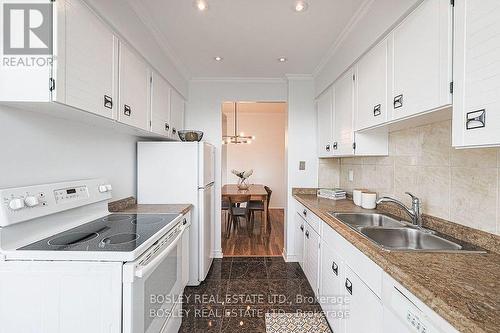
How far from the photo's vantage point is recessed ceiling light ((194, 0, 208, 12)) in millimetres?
1792

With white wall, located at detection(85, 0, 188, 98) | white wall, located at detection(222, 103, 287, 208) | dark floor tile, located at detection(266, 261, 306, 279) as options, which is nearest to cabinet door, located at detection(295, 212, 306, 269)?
dark floor tile, located at detection(266, 261, 306, 279)

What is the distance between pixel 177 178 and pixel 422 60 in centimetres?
219

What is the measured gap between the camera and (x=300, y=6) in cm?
182

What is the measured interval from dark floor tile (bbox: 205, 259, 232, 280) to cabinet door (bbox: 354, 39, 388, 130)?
2.15m

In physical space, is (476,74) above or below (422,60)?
below

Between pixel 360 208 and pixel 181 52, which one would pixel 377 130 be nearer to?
pixel 360 208

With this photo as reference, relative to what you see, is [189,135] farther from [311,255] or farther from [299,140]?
[311,255]

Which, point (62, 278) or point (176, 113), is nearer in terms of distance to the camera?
point (62, 278)

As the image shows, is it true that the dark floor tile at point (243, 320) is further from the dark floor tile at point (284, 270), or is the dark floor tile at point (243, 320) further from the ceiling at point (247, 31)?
the ceiling at point (247, 31)

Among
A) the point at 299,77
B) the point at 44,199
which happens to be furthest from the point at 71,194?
the point at 299,77

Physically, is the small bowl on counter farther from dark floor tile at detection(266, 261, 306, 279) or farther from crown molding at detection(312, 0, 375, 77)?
dark floor tile at detection(266, 261, 306, 279)

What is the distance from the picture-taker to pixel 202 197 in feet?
8.54

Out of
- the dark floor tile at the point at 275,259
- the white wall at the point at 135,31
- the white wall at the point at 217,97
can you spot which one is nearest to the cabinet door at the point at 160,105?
the white wall at the point at 135,31

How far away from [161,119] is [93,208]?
1.08 metres
